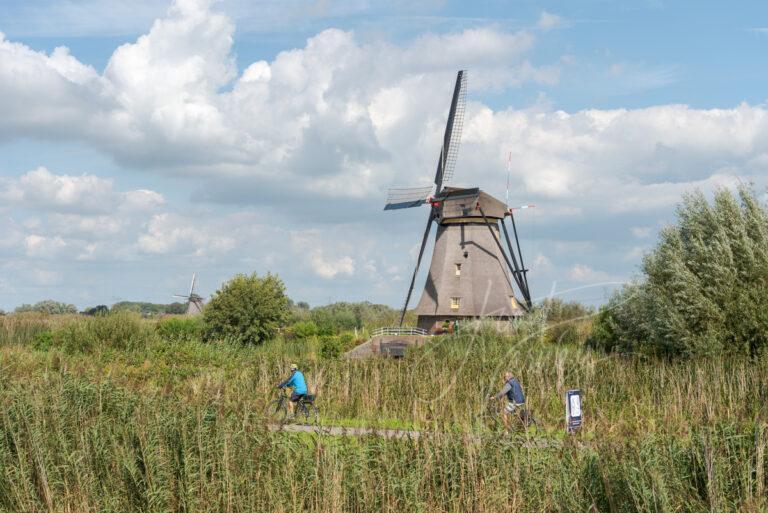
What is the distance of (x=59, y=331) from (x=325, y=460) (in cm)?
2897

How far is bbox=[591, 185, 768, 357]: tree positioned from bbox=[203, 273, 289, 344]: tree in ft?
69.7

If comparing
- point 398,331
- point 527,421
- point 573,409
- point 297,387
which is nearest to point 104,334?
point 398,331

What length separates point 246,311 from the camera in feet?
141

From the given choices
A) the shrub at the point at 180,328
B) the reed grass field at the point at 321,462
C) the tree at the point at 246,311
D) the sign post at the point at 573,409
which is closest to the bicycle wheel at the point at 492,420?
the reed grass field at the point at 321,462

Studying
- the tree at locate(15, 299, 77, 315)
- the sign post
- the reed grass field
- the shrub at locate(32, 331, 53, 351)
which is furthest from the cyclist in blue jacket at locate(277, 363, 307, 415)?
the tree at locate(15, 299, 77, 315)

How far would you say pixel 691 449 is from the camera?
1049 cm

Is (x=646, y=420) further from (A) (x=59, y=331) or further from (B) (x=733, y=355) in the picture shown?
(A) (x=59, y=331)

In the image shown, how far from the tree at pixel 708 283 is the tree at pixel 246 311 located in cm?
2124

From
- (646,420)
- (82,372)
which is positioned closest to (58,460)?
(82,372)

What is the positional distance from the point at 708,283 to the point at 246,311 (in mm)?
24833

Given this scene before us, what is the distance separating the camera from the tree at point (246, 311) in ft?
141

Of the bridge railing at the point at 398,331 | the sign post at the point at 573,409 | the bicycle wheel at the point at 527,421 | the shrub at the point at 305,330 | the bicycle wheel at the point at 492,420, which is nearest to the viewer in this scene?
the bicycle wheel at the point at 492,420

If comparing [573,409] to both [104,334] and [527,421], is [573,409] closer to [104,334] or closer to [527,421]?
[527,421]

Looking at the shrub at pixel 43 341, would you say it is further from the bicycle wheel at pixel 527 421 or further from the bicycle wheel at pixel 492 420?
the bicycle wheel at pixel 527 421
